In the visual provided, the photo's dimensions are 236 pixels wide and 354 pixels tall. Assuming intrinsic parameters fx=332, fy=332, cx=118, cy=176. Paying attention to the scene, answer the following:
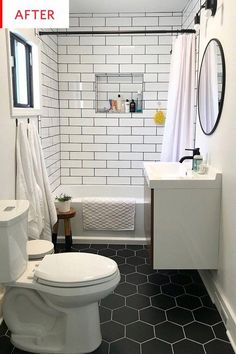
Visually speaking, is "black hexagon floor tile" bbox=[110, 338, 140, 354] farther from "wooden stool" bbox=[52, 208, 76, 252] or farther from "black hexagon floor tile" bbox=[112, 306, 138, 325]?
"wooden stool" bbox=[52, 208, 76, 252]

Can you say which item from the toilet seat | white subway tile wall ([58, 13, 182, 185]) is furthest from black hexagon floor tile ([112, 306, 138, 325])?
white subway tile wall ([58, 13, 182, 185])

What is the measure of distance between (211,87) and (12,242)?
1.78m

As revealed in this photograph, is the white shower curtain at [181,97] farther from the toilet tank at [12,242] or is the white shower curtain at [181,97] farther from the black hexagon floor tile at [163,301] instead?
the toilet tank at [12,242]

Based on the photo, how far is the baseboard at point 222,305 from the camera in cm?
197

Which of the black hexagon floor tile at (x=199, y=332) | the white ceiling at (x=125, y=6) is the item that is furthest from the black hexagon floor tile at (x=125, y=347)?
the white ceiling at (x=125, y=6)

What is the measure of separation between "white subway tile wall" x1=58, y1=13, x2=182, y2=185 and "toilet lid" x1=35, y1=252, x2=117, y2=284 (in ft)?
7.28

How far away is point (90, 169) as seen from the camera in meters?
4.12

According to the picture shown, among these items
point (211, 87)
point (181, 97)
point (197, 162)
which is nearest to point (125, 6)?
point (181, 97)

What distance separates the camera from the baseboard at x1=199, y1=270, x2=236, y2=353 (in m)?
1.97

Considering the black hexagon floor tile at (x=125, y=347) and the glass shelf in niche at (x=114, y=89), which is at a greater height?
the glass shelf in niche at (x=114, y=89)

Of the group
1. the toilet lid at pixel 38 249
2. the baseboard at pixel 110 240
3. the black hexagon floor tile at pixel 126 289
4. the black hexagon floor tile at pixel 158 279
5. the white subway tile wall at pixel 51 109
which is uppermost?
the white subway tile wall at pixel 51 109

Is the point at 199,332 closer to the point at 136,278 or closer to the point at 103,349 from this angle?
the point at 103,349

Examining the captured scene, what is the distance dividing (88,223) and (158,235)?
4.13ft

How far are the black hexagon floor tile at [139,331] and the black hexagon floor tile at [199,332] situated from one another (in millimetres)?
231
